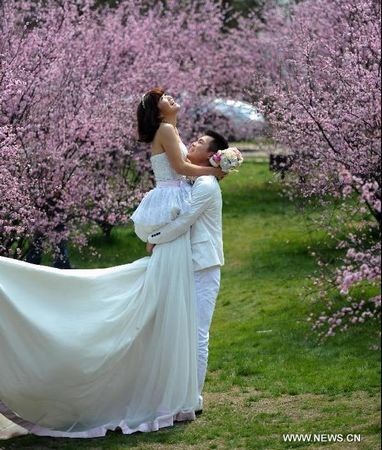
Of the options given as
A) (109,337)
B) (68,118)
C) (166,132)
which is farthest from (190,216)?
(68,118)

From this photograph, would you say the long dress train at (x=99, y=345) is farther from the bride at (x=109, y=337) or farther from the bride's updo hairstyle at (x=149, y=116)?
the bride's updo hairstyle at (x=149, y=116)

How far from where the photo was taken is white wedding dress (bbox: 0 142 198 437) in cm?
604

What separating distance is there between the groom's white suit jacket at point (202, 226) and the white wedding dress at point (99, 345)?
72mm

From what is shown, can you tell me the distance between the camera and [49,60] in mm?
9688

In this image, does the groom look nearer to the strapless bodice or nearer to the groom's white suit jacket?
the groom's white suit jacket

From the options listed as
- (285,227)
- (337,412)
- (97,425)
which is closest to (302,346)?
(337,412)

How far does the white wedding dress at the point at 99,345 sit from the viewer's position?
6.04m

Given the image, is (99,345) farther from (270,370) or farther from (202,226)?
(270,370)

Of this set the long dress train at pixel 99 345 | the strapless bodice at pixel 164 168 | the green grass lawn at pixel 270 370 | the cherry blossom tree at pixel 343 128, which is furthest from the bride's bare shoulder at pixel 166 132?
the green grass lawn at pixel 270 370

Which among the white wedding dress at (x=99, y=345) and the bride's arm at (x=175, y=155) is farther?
the bride's arm at (x=175, y=155)

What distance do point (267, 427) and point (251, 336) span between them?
9.85ft

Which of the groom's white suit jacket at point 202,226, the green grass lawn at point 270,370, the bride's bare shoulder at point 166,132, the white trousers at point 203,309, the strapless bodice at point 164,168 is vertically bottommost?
the green grass lawn at point 270,370

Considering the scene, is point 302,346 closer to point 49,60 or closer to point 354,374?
point 354,374

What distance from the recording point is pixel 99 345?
20.4 ft
